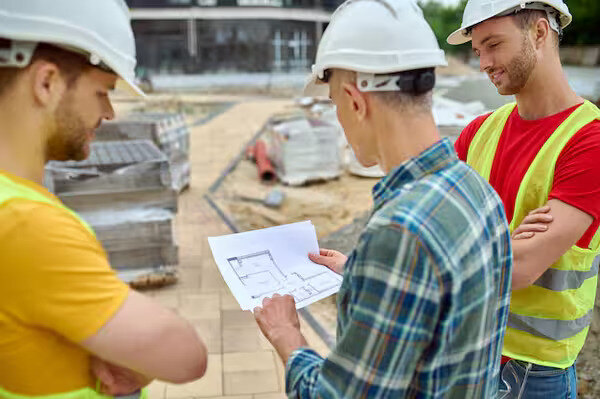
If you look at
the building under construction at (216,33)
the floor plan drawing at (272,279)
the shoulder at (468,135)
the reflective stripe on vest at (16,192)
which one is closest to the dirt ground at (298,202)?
the shoulder at (468,135)

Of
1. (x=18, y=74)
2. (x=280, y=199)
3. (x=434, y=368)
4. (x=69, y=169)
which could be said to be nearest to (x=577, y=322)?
(x=434, y=368)

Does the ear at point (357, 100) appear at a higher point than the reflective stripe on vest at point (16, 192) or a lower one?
higher

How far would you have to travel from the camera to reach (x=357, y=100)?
1253 millimetres

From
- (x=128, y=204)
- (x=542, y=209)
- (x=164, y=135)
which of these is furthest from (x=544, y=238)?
(x=164, y=135)

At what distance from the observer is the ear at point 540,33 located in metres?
1.92

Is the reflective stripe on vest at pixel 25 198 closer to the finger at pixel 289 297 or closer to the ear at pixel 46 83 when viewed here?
the ear at pixel 46 83

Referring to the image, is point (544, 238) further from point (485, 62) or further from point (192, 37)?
point (192, 37)

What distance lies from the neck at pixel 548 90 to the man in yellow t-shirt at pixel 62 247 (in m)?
1.40

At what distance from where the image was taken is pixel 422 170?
1.18 meters

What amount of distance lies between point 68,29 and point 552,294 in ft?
5.53

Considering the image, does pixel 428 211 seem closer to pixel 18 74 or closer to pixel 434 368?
pixel 434 368

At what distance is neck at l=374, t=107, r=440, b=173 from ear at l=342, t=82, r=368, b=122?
4 cm

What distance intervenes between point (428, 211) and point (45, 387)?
2.93 ft

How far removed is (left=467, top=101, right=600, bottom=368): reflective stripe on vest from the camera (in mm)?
1822
